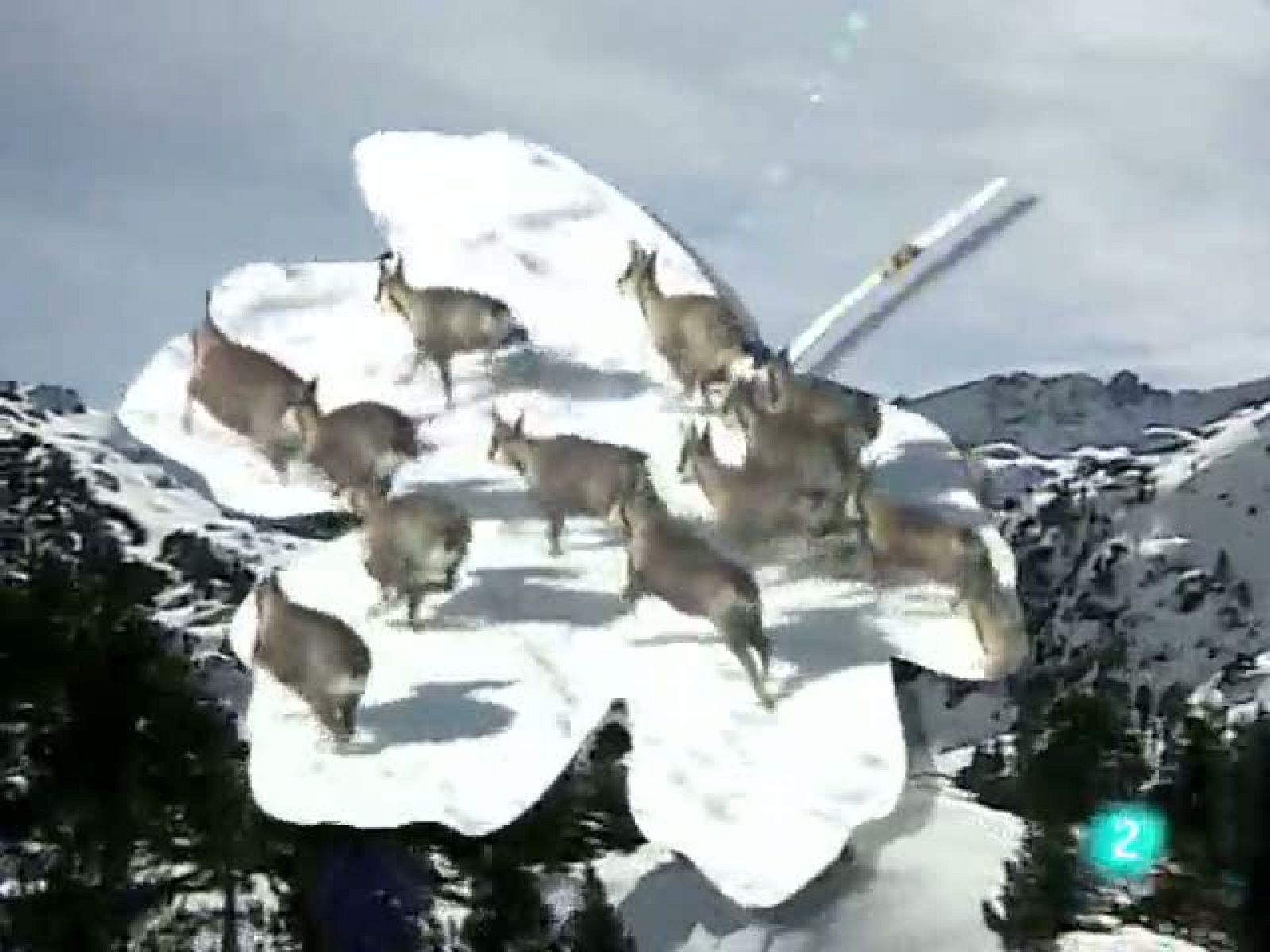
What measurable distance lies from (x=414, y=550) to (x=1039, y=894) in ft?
17.9

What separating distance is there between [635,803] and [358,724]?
201 cm

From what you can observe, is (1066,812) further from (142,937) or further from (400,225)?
(400,225)

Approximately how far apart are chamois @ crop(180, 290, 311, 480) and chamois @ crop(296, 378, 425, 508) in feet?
0.88

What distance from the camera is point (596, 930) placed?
1242 centimetres

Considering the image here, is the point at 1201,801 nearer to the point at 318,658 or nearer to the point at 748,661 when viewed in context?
the point at 748,661

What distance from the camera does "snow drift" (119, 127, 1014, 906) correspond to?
1334 cm

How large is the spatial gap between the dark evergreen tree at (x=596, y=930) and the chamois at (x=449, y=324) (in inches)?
239

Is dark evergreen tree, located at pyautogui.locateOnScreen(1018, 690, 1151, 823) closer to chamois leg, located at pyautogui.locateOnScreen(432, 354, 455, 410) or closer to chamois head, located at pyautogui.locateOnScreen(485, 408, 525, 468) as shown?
chamois head, located at pyautogui.locateOnScreen(485, 408, 525, 468)

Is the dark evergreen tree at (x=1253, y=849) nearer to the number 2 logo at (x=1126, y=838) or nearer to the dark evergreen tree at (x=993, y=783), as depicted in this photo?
the number 2 logo at (x=1126, y=838)

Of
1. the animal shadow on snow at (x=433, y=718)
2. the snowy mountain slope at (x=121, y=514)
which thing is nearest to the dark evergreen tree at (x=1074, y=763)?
the animal shadow on snow at (x=433, y=718)

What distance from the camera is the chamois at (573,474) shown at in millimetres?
15852

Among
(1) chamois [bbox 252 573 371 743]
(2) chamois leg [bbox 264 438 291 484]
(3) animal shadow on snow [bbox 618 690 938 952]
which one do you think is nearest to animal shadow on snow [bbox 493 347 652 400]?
(2) chamois leg [bbox 264 438 291 484]

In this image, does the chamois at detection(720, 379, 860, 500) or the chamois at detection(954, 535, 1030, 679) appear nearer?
the chamois at detection(954, 535, 1030, 679)

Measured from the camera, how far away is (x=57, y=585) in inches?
664
